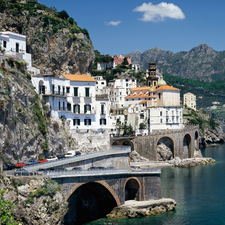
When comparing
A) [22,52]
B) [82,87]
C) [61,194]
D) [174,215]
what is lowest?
[174,215]

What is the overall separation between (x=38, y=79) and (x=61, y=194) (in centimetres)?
2759

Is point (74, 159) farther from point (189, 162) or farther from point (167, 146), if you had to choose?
point (167, 146)

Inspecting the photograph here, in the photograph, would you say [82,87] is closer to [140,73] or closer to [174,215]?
[174,215]

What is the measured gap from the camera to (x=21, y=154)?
53.6m

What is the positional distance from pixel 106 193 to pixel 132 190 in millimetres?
5338

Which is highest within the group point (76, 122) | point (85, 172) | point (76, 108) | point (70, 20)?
point (70, 20)

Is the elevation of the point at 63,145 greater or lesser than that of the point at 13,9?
lesser

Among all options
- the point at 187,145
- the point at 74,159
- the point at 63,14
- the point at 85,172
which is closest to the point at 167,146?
the point at 187,145

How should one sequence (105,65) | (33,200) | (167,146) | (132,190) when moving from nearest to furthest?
(33,200), (132,190), (167,146), (105,65)

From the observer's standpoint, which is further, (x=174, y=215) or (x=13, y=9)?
(x=13, y=9)

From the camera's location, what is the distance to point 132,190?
59500 millimetres

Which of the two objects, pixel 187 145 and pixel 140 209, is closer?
pixel 140 209

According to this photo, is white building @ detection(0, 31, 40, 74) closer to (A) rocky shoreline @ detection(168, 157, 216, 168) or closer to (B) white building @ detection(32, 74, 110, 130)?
(B) white building @ detection(32, 74, 110, 130)

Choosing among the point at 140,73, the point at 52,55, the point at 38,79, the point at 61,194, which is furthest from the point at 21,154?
the point at 140,73
